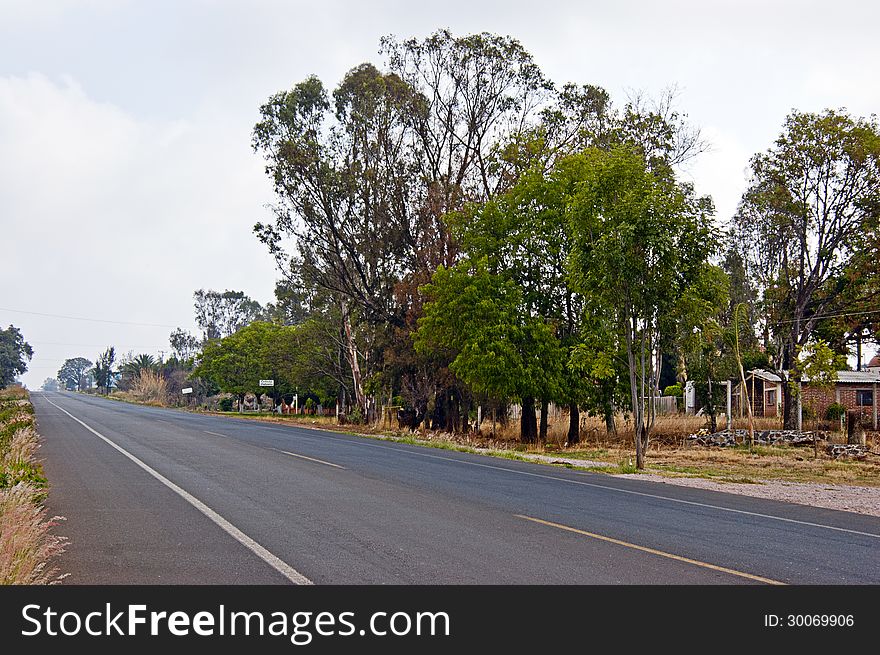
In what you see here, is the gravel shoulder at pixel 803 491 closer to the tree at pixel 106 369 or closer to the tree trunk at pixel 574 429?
the tree trunk at pixel 574 429

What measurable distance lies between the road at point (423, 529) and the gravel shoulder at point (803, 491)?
38.6 inches

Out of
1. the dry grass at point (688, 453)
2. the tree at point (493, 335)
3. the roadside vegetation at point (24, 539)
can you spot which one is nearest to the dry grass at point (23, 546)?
the roadside vegetation at point (24, 539)

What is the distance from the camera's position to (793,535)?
10156 mm

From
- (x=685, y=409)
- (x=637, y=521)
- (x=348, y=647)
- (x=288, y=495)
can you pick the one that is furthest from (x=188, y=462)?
(x=685, y=409)

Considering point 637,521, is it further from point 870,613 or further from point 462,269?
point 462,269

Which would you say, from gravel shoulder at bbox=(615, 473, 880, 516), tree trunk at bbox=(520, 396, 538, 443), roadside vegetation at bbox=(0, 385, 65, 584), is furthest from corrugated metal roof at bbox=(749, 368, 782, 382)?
roadside vegetation at bbox=(0, 385, 65, 584)

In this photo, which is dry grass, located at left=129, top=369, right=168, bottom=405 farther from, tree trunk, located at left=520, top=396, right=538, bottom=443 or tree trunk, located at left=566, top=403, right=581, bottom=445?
tree trunk, located at left=566, top=403, right=581, bottom=445

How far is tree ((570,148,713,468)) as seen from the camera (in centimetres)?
2045

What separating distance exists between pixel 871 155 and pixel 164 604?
117 ft

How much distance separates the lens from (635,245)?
20734 mm

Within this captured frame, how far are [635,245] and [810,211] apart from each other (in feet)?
62.6

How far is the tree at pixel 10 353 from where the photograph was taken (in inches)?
3653

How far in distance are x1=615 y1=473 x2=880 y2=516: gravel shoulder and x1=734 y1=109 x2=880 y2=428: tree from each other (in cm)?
1359

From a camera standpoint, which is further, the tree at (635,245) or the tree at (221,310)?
the tree at (221,310)
